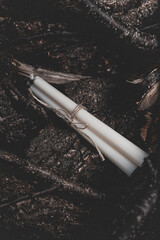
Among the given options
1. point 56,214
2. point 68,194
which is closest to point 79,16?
point 68,194

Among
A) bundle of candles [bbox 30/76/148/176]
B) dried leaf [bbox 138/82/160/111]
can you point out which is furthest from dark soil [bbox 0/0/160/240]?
bundle of candles [bbox 30/76/148/176]

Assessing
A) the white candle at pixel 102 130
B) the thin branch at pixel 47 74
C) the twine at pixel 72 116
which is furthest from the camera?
the thin branch at pixel 47 74

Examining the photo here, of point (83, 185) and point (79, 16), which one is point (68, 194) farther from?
point (79, 16)

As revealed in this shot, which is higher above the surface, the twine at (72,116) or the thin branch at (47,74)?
the thin branch at (47,74)

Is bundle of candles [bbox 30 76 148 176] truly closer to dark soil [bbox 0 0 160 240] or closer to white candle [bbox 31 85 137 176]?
white candle [bbox 31 85 137 176]

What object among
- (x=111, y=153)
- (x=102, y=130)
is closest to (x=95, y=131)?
(x=102, y=130)

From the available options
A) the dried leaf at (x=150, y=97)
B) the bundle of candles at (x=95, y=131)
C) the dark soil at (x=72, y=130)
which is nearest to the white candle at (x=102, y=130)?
the bundle of candles at (x=95, y=131)

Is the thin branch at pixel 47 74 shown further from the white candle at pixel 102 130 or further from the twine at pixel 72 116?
the twine at pixel 72 116

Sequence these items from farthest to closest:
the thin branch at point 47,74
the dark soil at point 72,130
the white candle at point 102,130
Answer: the thin branch at point 47,74 → the dark soil at point 72,130 → the white candle at point 102,130
